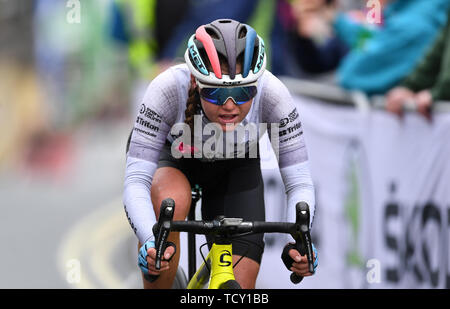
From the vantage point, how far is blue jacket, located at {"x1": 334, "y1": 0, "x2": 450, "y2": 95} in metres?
8.35

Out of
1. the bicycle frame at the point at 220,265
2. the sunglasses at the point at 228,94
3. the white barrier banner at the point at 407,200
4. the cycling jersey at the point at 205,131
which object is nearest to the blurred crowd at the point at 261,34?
the white barrier banner at the point at 407,200

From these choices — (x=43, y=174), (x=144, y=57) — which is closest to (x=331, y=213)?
(x=144, y=57)

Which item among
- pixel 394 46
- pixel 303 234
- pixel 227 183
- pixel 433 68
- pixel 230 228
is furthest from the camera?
pixel 394 46

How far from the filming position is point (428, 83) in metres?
8.17

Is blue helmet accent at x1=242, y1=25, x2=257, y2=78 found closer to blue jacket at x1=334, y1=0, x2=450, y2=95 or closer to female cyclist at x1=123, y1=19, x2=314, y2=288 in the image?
female cyclist at x1=123, y1=19, x2=314, y2=288

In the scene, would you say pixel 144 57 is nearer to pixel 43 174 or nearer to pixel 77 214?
pixel 77 214

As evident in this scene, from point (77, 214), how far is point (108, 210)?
0.44 metres

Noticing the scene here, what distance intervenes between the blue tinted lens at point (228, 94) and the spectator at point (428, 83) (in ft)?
10.1

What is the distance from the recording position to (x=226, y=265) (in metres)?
4.93

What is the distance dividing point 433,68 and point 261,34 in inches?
92.5

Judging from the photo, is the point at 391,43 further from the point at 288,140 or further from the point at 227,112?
the point at 227,112

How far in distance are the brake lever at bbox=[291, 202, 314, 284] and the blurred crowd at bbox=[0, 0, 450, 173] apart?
158 centimetres

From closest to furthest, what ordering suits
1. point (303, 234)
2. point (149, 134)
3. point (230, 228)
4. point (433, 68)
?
point (303, 234) < point (230, 228) < point (149, 134) < point (433, 68)

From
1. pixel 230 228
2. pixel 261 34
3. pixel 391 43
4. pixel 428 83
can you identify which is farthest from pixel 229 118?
pixel 261 34
